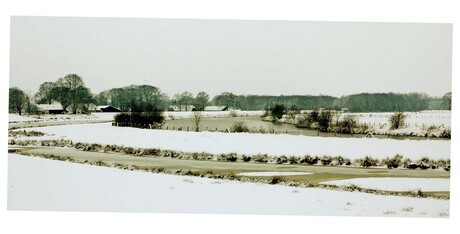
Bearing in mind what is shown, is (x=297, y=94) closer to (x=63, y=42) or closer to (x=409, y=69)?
(x=409, y=69)

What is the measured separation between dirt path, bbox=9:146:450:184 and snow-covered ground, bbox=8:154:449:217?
0.16 m

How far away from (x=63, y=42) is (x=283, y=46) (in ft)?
10.6

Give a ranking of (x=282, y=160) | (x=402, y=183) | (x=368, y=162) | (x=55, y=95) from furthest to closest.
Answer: (x=55, y=95)
(x=282, y=160)
(x=368, y=162)
(x=402, y=183)

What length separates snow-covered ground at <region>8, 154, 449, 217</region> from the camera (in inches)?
266

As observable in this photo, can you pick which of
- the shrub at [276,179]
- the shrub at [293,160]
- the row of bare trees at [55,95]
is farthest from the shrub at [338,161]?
the row of bare trees at [55,95]

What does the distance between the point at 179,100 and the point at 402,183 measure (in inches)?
135

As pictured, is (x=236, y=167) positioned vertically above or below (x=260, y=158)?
below

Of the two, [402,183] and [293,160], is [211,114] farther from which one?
[402,183]

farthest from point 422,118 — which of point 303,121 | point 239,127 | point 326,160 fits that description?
point 239,127

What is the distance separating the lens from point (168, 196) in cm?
693

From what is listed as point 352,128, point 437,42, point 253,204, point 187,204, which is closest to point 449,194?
point 352,128

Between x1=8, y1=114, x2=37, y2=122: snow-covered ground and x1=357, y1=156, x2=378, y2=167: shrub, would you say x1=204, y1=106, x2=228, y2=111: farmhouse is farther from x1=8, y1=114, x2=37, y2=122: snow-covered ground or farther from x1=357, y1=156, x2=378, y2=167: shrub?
x1=8, y1=114, x2=37, y2=122: snow-covered ground

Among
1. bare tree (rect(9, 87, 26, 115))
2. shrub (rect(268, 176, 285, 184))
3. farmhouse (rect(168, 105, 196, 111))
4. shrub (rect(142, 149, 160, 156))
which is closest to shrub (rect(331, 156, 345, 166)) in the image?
shrub (rect(268, 176, 285, 184))

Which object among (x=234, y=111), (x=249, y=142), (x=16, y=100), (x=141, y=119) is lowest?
(x=249, y=142)
